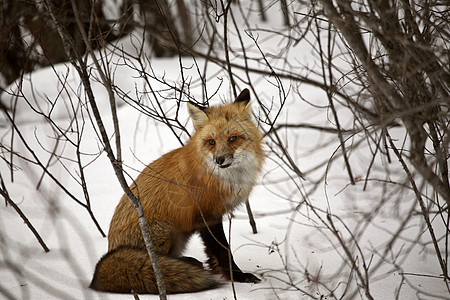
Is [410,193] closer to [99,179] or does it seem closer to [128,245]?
[128,245]

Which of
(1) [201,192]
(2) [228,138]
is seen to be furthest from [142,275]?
(2) [228,138]

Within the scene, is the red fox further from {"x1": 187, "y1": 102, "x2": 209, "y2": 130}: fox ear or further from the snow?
the snow

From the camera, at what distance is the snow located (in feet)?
11.3

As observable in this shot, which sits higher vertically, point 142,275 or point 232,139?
point 232,139

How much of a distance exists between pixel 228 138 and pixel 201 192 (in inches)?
23.3

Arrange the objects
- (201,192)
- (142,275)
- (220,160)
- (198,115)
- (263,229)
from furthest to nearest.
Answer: (263,229) → (198,115) → (201,192) → (220,160) → (142,275)

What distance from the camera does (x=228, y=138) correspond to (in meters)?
3.89

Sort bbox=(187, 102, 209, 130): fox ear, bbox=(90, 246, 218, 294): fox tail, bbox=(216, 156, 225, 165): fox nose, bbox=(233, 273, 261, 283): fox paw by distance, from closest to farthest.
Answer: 1. bbox=(90, 246, 218, 294): fox tail
2. bbox=(216, 156, 225, 165): fox nose
3. bbox=(233, 273, 261, 283): fox paw
4. bbox=(187, 102, 209, 130): fox ear

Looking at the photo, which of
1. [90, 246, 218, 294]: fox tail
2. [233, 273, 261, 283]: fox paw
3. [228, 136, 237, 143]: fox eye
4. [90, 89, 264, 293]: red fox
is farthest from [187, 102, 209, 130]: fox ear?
[233, 273, 261, 283]: fox paw

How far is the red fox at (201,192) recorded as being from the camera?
3.78 metres

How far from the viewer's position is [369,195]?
17.5 ft

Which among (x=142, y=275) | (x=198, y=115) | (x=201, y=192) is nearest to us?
(x=142, y=275)

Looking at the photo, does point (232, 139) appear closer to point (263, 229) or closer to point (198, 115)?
point (198, 115)

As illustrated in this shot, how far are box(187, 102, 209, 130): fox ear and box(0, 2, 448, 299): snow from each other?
1.41ft
